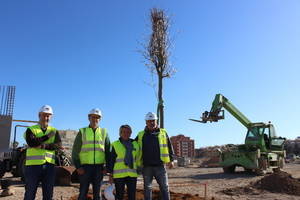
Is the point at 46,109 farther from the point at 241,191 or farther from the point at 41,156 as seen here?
the point at 241,191

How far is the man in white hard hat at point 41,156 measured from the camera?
4094 mm

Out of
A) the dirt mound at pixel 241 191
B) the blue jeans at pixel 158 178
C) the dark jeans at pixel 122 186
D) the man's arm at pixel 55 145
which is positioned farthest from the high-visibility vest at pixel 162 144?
the dirt mound at pixel 241 191

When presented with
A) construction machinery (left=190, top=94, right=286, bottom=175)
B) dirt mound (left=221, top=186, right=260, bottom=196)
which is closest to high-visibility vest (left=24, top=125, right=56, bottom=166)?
dirt mound (left=221, top=186, right=260, bottom=196)

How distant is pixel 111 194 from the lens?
494 centimetres

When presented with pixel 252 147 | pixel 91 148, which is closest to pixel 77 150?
pixel 91 148

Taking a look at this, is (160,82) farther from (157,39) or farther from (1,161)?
(1,161)

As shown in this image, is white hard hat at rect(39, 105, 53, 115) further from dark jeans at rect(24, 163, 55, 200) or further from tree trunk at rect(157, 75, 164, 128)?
tree trunk at rect(157, 75, 164, 128)

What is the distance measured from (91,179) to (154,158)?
3.34ft

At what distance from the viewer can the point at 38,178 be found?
415 centimetres

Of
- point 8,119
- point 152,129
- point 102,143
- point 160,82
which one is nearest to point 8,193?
point 102,143

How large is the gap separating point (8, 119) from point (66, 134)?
3478 millimetres

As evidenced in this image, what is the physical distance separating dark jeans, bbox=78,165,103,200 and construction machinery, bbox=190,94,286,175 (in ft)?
34.1

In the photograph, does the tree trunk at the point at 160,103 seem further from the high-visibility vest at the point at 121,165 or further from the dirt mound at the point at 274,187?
the high-visibility vest at the point at 121,165

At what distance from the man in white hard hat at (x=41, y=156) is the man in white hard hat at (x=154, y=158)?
138 cm
